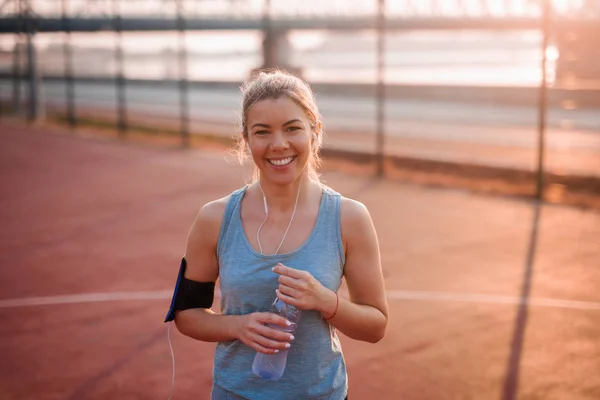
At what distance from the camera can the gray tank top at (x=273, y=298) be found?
260 centimetres

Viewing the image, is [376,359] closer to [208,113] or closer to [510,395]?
[510,395]

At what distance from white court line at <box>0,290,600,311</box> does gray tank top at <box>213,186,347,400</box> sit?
3.96m

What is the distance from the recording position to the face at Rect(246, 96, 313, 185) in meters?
2.61

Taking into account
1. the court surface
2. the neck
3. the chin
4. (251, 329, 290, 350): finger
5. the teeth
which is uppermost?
the teeth

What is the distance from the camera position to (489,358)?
516 centimetres

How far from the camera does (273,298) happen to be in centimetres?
262

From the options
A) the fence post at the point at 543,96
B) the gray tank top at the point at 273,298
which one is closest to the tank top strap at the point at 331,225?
the gray tank top at the point at 273,298

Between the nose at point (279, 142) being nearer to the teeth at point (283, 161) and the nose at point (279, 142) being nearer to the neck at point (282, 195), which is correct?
the teeth at point (283, 161)

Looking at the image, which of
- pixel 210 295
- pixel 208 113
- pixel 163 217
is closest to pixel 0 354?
pixel 210 295

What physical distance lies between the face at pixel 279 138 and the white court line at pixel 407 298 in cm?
407

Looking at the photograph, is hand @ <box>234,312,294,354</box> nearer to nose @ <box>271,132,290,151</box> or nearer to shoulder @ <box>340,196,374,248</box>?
shoulder @ <box>340,196,374,248</box>

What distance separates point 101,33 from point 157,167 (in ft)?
28.7

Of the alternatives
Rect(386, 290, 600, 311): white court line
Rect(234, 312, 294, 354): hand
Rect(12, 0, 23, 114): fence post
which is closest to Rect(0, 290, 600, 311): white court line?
Rect(386, 290, 600, 311): white court line

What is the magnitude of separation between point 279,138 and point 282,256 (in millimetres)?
407
